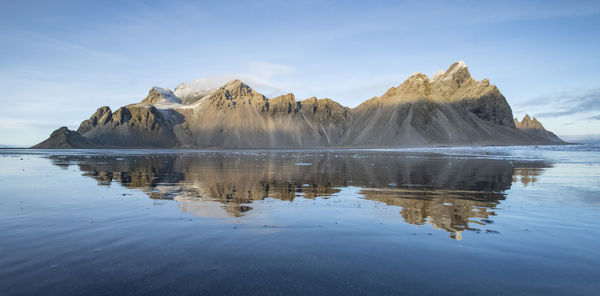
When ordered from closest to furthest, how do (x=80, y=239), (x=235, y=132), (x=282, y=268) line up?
1. (x=282, y=268)
2. (x=80, y=239)
3. (x=235, y=132)

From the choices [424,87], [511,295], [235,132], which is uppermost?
[424,87]

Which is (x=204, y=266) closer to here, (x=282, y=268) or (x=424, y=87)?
(x=282, y=268)

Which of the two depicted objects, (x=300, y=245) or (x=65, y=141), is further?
(x=65, y=141)

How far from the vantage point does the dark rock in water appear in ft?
A: 542

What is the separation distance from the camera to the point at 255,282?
498 cm

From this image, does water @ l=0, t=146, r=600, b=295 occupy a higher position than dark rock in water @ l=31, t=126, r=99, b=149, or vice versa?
dark rock in water @ l=31, t=126, r=99, b=149

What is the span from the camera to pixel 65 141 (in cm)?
16550

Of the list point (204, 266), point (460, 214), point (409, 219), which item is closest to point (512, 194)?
point (460, 214)

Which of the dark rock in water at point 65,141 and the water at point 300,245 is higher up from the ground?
the dark rock in water at point 65,141

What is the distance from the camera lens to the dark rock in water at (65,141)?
16525 centimetres

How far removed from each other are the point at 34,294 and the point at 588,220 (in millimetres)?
12877

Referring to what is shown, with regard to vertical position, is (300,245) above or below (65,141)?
below

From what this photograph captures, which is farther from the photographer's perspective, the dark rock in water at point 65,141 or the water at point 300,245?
the dark rock in water at point 65,141

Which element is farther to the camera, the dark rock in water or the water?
the dark rock in water
